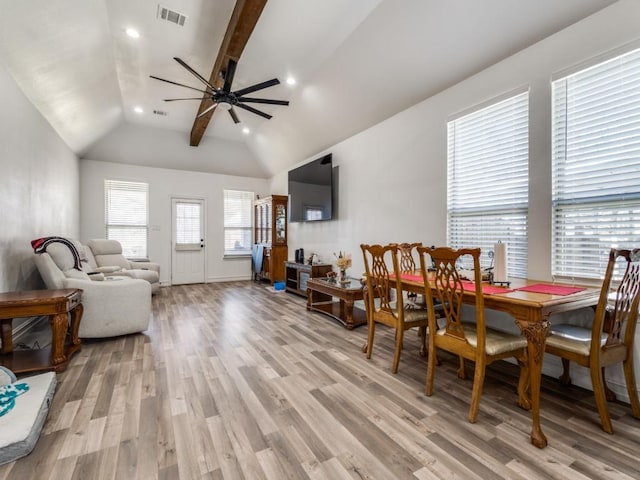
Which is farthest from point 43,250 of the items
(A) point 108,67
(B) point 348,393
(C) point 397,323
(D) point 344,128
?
(D) point 344,128

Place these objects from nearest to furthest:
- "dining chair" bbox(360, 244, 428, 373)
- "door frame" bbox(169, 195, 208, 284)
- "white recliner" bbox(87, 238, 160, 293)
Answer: "dining chair" bbox(360, 244, 428, 373) < "white recliner" bbox(87, 238, 160, 293) < "door frame" bbox(169, 195, 208, 284)

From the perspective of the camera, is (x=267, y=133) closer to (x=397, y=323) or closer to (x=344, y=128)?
(x=344, y=128)

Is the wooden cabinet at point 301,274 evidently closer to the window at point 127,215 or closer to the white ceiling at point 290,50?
the white ceiling at point 290,50

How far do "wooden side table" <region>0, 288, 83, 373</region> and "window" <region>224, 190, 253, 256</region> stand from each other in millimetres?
5026

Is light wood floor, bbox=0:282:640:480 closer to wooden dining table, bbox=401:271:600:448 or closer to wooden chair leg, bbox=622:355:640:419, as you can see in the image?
wooden chair leg, bbox=622:355:640:419

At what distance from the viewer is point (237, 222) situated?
7.93 meters

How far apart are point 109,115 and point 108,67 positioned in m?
1.63

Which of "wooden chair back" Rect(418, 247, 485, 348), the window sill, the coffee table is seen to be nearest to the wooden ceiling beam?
"wooden chair back" Rect(418, 247, 485, 348)

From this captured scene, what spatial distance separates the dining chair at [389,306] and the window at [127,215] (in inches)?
239

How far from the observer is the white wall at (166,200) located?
6.36 m

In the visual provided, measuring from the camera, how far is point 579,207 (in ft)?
7.88

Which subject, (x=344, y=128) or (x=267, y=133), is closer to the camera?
(x=344, y=128)

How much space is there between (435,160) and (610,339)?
2.35 metres

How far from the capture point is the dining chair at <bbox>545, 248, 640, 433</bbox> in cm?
176
